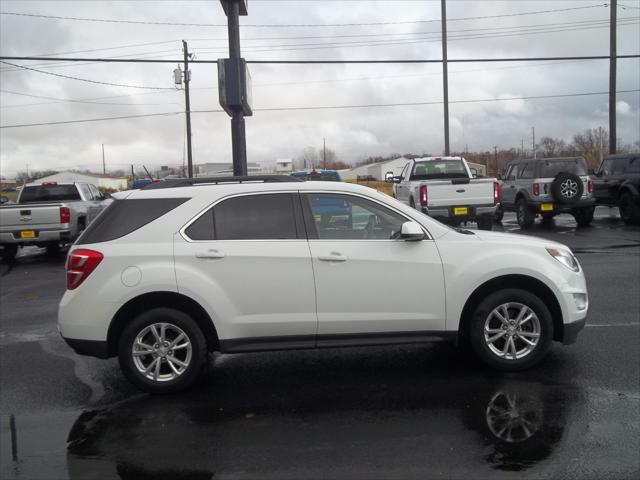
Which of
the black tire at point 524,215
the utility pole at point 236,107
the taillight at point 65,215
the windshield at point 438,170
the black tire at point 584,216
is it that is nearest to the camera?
the utility pole at point 236,107

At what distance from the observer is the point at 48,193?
1686 cm

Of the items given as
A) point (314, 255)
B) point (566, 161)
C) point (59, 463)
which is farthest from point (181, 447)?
point (566, 161)

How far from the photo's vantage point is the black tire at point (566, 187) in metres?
17.6

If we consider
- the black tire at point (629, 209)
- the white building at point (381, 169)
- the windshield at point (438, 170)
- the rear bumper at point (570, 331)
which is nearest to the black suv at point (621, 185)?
the black tire at point (629, 209)

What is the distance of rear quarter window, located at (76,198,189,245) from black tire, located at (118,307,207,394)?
730mm

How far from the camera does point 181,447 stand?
4367 millimetres

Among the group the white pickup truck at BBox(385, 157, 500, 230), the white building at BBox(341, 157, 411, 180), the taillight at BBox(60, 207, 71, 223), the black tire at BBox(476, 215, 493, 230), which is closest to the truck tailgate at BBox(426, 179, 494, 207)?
the white pickup truck at BBox(385, 157, 500, 230)

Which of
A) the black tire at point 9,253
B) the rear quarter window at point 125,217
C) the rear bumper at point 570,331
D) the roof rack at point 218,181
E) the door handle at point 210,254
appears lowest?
the black tire at point 9,253

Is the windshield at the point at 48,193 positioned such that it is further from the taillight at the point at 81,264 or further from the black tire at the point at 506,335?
the black tire at the point at 506,335

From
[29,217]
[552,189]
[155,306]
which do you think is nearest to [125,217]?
[155,306]

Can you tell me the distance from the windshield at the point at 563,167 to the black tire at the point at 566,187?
520 millimetres

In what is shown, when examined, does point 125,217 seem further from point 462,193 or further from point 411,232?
point 462,193

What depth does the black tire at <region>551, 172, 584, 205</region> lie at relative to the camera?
695 inches

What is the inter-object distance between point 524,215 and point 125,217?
1556 centimetres
